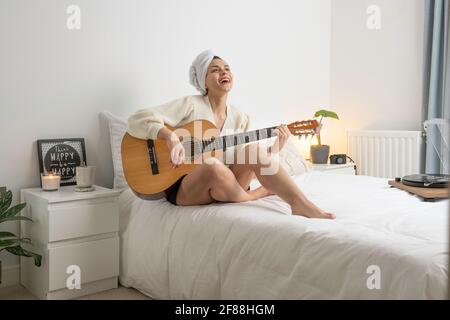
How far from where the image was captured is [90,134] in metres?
2.53

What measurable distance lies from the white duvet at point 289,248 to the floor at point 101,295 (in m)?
0.04

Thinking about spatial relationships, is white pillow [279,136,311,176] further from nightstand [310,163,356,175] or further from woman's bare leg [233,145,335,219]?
woman's bare leg [233,145,335,219]

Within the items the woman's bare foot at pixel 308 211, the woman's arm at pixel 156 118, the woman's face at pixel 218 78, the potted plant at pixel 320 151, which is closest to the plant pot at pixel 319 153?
the potted plant at pixel 320 151

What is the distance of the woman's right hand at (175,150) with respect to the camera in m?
2.01

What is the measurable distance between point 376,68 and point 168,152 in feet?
7.62

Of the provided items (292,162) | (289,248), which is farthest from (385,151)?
(289,248)

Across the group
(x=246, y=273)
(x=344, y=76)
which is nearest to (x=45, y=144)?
(x=246, y=273)

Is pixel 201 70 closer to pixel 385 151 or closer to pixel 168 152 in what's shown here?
pixel 168 152

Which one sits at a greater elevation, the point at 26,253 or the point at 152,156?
the point at 152,156

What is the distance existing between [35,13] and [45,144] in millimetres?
636

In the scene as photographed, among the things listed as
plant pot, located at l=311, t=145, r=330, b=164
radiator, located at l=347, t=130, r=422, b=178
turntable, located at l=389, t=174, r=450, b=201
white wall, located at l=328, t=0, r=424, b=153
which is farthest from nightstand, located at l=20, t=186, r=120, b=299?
white wall, located at l=328, t=0, r=424, b=153

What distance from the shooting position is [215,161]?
78.2 inches

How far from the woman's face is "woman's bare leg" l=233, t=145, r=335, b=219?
442 millimetres
